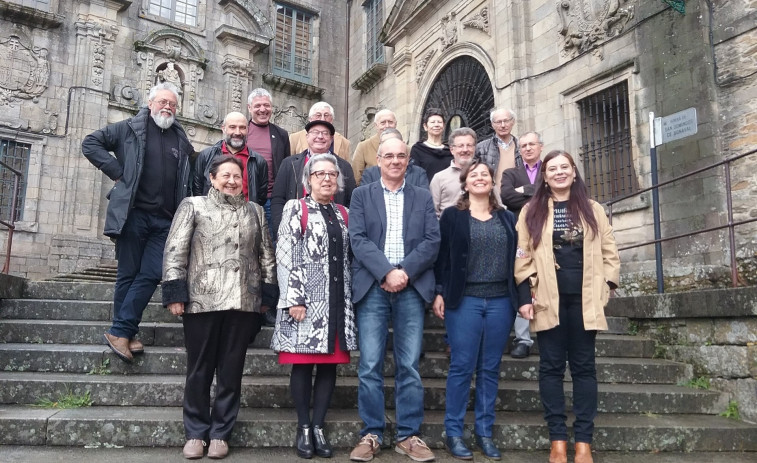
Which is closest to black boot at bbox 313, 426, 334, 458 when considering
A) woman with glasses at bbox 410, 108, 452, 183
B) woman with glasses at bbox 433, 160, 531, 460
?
woman with glasses at bbox 433, 160, 531, 460

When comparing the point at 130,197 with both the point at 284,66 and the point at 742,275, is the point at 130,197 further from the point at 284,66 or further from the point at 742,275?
the point at 284,66

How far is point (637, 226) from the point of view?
24.4 feet

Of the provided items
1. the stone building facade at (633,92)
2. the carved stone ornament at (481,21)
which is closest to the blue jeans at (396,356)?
the stone building facade at (633,92)

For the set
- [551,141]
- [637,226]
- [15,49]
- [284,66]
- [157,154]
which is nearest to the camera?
[157,154]

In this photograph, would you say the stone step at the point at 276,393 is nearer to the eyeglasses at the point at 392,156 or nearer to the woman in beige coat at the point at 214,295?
the woman in beige coat at the point at 214,295

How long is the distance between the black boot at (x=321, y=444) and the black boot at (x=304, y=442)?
33 mm

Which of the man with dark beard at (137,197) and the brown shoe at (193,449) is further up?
the man with dark beard at (137,197)

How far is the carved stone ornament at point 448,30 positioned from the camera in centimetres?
1142

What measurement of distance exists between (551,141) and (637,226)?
2.16 meters

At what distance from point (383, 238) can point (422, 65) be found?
958 centimetres

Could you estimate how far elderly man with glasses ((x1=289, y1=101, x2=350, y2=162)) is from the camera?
4.82 m

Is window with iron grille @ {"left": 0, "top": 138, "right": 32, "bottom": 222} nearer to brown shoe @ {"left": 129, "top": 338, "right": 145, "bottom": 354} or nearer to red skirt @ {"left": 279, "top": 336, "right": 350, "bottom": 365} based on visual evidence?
brown shoe @ {"left": 129, "top": 338, "right": 145, "bottom": 354}

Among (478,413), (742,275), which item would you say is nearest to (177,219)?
(478,413)

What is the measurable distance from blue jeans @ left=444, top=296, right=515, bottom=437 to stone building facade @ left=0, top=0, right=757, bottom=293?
399cm
